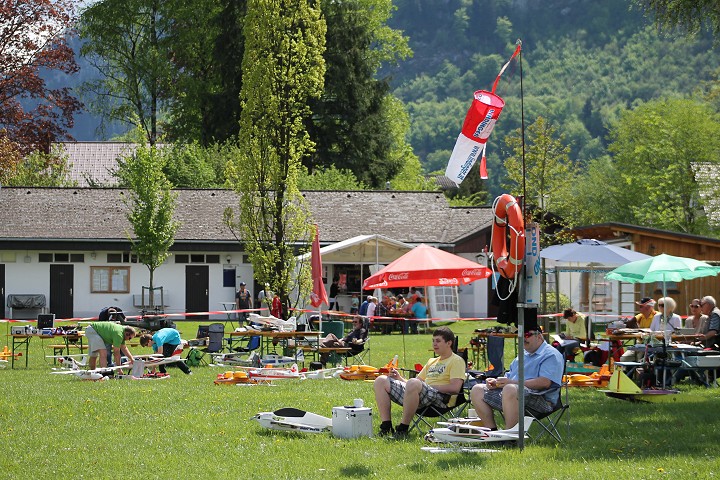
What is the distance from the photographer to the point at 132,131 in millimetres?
75562

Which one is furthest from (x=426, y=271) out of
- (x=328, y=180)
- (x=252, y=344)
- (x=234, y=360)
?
(x=328, y=180)

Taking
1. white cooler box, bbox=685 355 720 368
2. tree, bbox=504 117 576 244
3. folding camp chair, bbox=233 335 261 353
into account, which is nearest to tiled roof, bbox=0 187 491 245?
tree, bbox=504 117 576 244

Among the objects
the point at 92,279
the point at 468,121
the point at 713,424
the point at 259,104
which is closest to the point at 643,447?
the point at 713,424

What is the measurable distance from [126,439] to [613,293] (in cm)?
2482

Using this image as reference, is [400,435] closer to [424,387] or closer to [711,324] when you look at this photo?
[424,387]

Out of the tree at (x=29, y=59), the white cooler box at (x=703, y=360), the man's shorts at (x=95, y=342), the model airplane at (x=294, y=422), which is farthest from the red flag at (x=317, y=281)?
the tree at (x=29, y=59)

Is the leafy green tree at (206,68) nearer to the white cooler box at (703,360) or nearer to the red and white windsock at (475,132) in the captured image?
the red and white windsock at (475,132)

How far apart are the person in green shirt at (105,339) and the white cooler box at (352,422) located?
7532 mm

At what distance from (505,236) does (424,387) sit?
192 centimetres

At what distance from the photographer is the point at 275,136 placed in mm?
28844

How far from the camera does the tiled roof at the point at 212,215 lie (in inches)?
1578

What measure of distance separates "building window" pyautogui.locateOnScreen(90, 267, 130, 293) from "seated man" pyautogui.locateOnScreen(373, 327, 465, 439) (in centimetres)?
2954

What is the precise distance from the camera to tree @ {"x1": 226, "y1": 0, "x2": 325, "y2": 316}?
28.1 meters

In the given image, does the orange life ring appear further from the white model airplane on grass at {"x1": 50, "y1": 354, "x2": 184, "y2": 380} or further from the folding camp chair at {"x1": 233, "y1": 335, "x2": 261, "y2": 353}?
the folding camp chair at {"x1": 233, "y1": 335, "x2": 261, "y2": 353}
